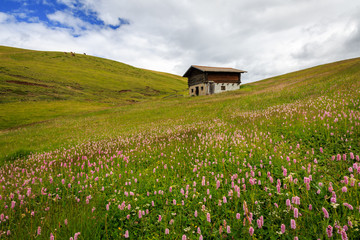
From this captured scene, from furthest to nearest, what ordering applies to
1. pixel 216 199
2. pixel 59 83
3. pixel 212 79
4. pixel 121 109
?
pixel 59 83 → pixel 212 79 → pixel 121 109 → pixel 216 199

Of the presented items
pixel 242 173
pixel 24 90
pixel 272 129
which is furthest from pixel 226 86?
pixel 24 90

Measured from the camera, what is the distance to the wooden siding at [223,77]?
165 ft

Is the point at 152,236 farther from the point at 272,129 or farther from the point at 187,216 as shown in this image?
the point at 272,129

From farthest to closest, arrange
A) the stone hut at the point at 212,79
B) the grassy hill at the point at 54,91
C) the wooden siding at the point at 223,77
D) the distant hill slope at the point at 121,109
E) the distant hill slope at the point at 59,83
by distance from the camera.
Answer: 1. the distant hill slope at the point at 59,83
2. the wooden siding at the point at 223,77
3. the stone hut at the point at 212,79
4. the grassy hill at the point at 54,91
5. the distant hill slope at the point at 121,109

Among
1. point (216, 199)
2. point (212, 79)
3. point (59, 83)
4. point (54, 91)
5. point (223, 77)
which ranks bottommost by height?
point (216, 199)

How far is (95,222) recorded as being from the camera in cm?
274

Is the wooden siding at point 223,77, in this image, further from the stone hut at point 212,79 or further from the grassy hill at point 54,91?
the grassy hill at point 54,91

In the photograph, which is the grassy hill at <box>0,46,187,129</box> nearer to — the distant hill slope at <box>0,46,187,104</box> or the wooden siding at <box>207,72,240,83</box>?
the distant hill slope at <box>0,46,187,104</box>

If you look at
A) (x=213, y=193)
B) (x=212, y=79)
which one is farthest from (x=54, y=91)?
(x=213, y=193)

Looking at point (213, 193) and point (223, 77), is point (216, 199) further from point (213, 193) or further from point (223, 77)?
point (223, 77)

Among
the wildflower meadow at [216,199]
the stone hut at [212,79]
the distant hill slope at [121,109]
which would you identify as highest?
the stone hut at [212,79]

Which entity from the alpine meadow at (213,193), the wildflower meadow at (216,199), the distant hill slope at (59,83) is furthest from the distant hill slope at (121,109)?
the wildflower meadow at (216,199)

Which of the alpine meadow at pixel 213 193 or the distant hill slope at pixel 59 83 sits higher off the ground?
the distant hill slope at pixel 59 83

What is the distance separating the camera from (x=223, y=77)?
52.0 metres
